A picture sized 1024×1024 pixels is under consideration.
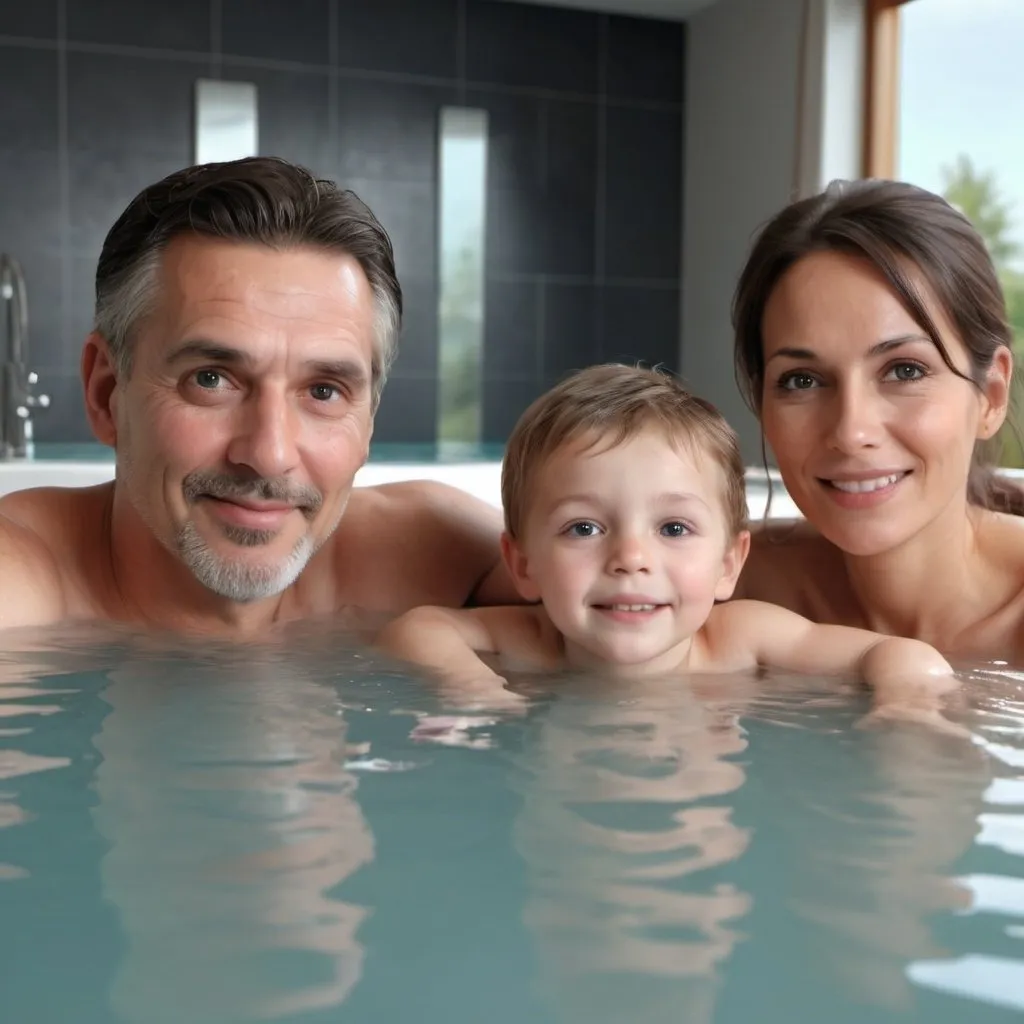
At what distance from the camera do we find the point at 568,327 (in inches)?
315

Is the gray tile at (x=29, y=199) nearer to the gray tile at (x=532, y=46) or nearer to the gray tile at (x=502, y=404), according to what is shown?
the gray tile at (x=532, y=46)

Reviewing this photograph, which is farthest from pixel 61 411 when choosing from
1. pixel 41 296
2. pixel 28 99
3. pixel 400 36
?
pixel 400 36

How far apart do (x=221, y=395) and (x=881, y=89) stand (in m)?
5.51

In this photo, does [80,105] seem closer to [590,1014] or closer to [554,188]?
[554,188]

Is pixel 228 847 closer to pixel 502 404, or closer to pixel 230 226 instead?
pixel 230 226

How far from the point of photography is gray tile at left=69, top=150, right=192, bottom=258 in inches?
274

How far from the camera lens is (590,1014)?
2.64 ft

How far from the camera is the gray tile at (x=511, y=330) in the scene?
7.79 metres

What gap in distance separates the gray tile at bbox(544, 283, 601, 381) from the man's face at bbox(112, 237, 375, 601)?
5.89 meters

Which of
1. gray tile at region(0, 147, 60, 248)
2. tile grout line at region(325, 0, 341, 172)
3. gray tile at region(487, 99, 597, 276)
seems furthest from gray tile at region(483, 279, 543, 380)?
gray tile at region(0, 147, 60, 248)

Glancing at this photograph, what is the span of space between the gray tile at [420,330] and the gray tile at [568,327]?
69 cm

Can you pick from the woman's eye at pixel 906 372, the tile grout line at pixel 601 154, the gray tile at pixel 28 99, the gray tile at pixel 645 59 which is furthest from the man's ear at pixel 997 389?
the gray tile at pixel 645 59

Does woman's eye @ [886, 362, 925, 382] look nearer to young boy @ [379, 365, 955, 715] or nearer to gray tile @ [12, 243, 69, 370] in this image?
young boy @ [379, 365, 955, 715]

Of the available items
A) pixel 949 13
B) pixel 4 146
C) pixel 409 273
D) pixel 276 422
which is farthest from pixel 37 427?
pixel 276 422
